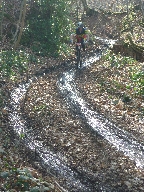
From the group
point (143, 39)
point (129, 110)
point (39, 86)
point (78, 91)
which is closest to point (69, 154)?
point (129, 110)

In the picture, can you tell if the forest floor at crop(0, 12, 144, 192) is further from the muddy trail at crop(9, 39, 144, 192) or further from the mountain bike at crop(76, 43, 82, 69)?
the mountain bike at crop(76, 43, 82, 69)

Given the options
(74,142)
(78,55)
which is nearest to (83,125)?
(74,142)

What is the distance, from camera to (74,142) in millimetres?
10250

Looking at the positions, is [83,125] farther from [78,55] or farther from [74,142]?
[78,55]

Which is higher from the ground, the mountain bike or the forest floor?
the mountain bike

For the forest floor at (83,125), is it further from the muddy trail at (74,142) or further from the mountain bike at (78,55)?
the mountain bike at (78,55)

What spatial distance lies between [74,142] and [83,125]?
1.29 metres

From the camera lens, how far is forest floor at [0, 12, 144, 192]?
8.33 m

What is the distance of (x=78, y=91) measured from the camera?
1514 cm

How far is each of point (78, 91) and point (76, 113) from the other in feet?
9.18

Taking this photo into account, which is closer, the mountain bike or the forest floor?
the forest floor

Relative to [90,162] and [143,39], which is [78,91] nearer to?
[90,162]

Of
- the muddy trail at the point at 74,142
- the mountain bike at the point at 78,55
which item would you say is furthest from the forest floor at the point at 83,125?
the mountain bike at the point at 78,55

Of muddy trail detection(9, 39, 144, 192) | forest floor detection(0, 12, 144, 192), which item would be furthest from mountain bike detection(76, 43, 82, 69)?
muddy trail detection(9, 39, 144, 192)
